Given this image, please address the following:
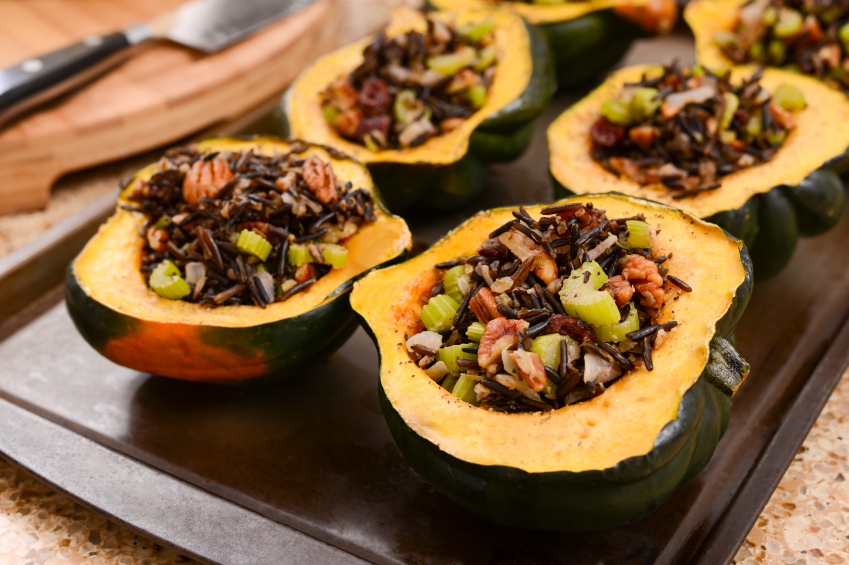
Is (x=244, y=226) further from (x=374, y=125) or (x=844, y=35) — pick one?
(x=844, y=35)

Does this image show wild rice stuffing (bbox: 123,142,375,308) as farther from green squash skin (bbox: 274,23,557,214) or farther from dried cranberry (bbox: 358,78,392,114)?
dried cranberry (bbox: 358,78,392,114)

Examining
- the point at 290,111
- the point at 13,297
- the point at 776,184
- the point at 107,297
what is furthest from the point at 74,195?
the point at 776,184

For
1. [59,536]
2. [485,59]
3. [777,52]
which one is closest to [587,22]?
[485,59]

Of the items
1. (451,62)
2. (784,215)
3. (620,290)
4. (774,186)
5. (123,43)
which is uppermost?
(123,43)

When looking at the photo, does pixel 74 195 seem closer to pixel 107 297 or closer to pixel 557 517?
pixel 107 297

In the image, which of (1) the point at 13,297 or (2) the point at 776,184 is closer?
(2) the point at 776,184

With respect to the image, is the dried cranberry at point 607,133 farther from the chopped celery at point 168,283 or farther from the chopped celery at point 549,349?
the chopped celery at point 168,283
